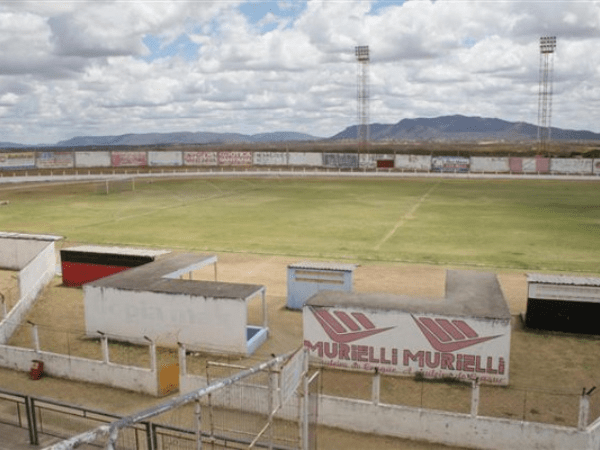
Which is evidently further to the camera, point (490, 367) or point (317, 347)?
point (317, 347)

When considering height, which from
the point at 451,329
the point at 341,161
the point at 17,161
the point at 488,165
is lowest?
the point at 451,329

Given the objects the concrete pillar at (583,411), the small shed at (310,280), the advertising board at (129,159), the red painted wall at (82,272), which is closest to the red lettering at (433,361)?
the concrete pillar at (583,411)

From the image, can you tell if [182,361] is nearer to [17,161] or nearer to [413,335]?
[413,335]

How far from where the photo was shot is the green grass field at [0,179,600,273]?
116 ft

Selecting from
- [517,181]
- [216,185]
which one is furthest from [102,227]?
[517,181]

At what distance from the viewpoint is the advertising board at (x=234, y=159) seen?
10750 centimetres

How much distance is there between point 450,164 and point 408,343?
279 ft

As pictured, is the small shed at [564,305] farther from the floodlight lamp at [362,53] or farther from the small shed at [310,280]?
the floodlight lamp at [362,53]

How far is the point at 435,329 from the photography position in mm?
16359

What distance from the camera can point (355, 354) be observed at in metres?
17.0

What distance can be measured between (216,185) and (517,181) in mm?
46060

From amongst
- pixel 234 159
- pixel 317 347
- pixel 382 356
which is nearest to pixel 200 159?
pixel 234 159

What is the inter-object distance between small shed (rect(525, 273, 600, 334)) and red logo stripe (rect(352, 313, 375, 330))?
7799 mm

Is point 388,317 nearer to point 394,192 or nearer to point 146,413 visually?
point 146,413
